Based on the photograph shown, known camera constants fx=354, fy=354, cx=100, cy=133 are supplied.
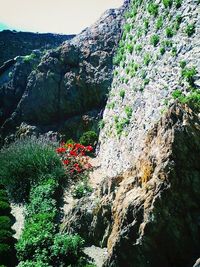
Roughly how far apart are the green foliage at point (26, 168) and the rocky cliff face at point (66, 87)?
627cm

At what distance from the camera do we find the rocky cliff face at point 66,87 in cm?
2377

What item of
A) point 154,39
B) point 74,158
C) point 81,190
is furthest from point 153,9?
point 81,190

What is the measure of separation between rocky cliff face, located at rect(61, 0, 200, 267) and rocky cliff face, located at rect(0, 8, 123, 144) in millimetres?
4305

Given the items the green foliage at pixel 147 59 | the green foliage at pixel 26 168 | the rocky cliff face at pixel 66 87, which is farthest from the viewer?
the rocky cliff face at pixel 66 87

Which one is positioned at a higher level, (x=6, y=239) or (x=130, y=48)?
(x=130, y=48)

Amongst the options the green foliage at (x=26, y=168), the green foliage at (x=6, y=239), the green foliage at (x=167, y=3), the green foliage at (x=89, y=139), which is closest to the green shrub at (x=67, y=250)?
the green foliage at (x=6, y=239)

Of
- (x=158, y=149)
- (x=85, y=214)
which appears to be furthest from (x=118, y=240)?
(x=85, y=214)

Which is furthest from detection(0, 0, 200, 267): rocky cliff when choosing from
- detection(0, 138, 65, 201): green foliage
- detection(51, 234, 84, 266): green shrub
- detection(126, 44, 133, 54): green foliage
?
detection(0, 138, 65, 201): green foliage

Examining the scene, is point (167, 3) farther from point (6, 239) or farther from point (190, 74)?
point (6, 239)

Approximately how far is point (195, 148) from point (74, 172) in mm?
10543

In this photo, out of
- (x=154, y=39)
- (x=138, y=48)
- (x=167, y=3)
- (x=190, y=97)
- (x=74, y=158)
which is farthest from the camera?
(x=74, y=158)

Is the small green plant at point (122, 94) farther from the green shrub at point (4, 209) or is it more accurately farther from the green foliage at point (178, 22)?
the green shrub at point (4, 209)

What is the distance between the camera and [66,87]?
24.3 metres

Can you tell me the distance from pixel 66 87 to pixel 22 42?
1234 centimetres
